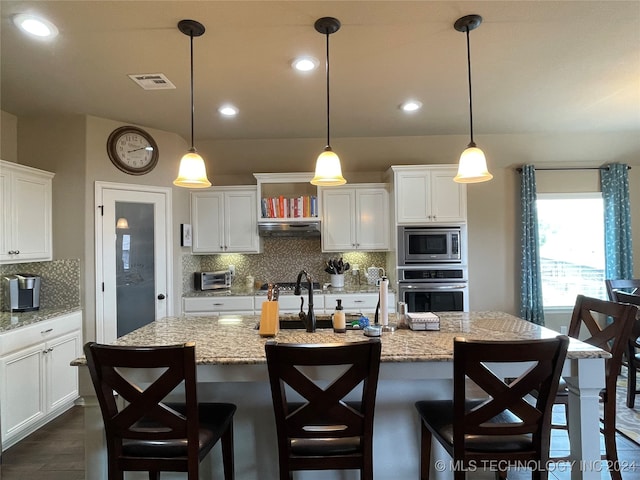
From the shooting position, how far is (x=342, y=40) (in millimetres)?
2211

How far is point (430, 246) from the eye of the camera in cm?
393

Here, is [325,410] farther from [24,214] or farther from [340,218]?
[24,214]

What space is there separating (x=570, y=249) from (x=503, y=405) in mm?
3961

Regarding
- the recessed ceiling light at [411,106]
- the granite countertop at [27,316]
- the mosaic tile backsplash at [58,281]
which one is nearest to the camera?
the granite countertop at [27,316]

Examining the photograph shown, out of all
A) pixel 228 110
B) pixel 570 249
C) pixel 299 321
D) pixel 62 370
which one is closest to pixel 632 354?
pixel 570 249

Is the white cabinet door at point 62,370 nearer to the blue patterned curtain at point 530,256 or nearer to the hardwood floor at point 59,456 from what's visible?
the hardwood floor at point 59,456

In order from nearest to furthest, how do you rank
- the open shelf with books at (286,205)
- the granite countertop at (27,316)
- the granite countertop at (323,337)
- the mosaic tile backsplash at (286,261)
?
the granite countertop at (323,337) < the granite countertop at (27,316) < the open shelf with books at (286,205) < the mosaic tile backsplash at (286,261)

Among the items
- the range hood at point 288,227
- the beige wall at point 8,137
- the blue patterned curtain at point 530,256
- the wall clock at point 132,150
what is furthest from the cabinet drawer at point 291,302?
the beige wall at point 8,137

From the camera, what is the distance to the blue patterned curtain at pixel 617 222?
13.8ft

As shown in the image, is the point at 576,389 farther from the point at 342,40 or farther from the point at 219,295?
the point at 219,295

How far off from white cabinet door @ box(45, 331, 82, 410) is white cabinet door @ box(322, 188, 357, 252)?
2681 mm

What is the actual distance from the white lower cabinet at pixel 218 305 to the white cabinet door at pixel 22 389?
4.66 ft

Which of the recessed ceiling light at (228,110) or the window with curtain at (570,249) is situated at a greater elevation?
the recessed ceiling light at (228,110)

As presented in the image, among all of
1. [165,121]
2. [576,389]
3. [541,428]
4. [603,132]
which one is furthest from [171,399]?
[603,132]
